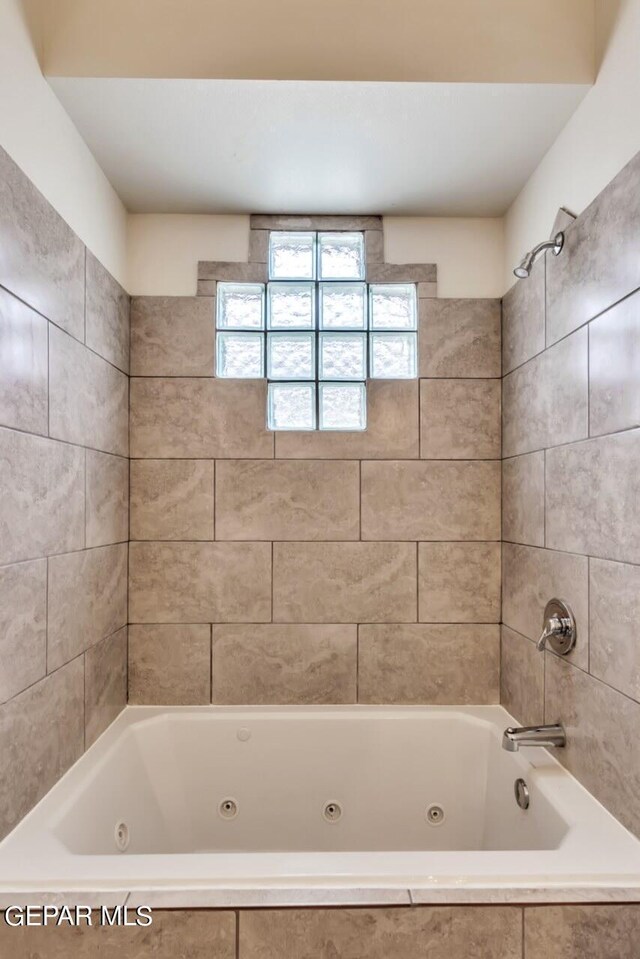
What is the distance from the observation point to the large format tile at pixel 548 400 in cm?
159

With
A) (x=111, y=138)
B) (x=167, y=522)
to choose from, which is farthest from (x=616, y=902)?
(x=111, y=138)

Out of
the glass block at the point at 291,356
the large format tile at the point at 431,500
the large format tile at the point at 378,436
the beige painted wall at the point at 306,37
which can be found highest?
the beige painted wall at the point at 306,37

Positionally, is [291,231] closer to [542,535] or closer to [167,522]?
[167,522]

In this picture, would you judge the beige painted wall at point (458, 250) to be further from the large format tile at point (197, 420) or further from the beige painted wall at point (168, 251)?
the large format tile at point (197, 420)

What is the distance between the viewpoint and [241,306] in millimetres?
2256

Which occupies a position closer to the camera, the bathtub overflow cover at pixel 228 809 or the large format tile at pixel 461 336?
the bathtub overflow cover at pixel 228 809

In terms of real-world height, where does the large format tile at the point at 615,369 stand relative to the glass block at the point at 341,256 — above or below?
below

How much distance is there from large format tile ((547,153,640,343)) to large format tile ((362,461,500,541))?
615mm

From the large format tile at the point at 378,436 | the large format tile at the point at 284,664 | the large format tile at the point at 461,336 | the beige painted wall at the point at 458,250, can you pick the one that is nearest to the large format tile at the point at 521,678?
the large format tile at the point at 284,664

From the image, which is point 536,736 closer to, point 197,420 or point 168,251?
point 197,420

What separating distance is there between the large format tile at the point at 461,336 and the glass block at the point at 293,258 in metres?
0.46

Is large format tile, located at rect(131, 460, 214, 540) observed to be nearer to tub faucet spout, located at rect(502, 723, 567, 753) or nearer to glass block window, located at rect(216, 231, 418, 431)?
glass block window, located at rect(216, 231, 418, 431)

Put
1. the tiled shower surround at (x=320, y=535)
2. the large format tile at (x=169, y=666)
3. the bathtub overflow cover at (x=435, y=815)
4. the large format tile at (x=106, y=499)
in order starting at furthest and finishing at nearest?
the large format tile at (x=169, y=666), the bathtub overflow cover at (x=435, y=815), the large format tile at (x=106, y=499), the tiled shower surround at (x=320, y=535)

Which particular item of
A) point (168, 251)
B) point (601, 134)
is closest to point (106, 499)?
point (168, 251)
